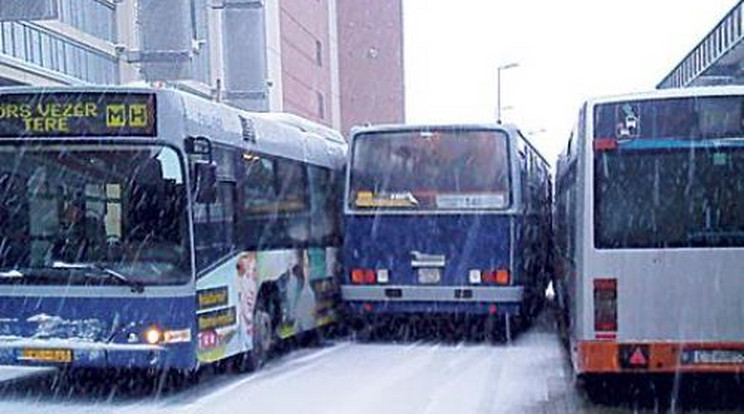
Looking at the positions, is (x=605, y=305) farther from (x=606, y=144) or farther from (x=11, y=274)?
(x=11, y=274)

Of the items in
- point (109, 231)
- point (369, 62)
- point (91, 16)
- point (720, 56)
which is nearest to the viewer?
point (109, 231)

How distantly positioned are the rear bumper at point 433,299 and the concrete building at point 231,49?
5.34 m

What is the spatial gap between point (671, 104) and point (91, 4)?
26357 millimetres

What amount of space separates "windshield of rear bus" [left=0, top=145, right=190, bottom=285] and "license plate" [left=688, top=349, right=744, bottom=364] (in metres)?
4.69

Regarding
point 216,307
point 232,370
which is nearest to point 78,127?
point 216,307

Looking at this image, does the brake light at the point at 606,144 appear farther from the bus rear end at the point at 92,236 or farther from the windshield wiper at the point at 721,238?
the bus rear end at the point at 92,236

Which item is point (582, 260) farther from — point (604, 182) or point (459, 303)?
point (459, 303)

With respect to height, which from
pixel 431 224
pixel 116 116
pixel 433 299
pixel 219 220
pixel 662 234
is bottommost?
pixel 433 299

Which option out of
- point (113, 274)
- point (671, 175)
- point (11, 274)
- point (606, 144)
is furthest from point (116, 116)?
point (671, 175)

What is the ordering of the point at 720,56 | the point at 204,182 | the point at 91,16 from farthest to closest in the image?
the point at 720,56 < the point at 91,16 < the point at 204,182

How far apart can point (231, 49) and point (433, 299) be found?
28.3 feet

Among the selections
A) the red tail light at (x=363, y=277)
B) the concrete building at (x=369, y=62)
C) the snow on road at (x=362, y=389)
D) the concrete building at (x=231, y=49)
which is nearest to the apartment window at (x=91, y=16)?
the concrete building at (x=231, y=49)

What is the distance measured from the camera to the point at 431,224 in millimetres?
15375

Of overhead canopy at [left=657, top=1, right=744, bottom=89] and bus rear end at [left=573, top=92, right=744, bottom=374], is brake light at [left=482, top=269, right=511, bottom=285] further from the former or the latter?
overhead canopy at [left=657, top=1, right=744, bottom=89]
